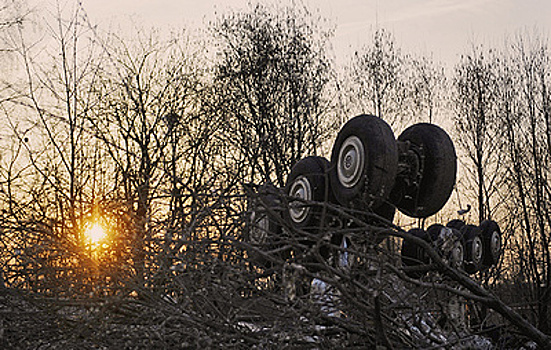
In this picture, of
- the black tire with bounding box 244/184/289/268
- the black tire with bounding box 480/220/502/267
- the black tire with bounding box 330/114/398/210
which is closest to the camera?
the black tire with bounding box 244/184/289/268

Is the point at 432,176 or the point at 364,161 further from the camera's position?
the point at 432,176

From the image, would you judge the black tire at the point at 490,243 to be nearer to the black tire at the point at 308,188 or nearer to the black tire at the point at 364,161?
the black tire at the point at 308,188

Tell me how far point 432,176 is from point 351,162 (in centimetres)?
87

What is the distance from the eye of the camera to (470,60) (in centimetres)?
1866

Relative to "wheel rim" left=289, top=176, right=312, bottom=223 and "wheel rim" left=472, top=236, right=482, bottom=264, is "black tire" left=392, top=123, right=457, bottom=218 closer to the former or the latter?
"wheel rim" left=289, top=176, right=312, bottom=223

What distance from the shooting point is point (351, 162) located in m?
7.02

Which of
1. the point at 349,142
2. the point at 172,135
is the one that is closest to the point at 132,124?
the point at 172,135

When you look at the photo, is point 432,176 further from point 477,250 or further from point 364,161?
point 477,250

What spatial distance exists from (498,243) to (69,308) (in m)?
10.7

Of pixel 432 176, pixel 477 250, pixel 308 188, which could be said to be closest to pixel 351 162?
pixel 308 188

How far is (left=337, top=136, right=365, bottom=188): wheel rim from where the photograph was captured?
6859 millimetres

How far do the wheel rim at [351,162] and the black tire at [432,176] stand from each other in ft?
1.76

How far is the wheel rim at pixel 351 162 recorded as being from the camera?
22.5ft

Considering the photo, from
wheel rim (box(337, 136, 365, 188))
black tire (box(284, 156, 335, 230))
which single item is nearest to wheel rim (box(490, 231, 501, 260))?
black tire (box(284, 156, 335, 230))
